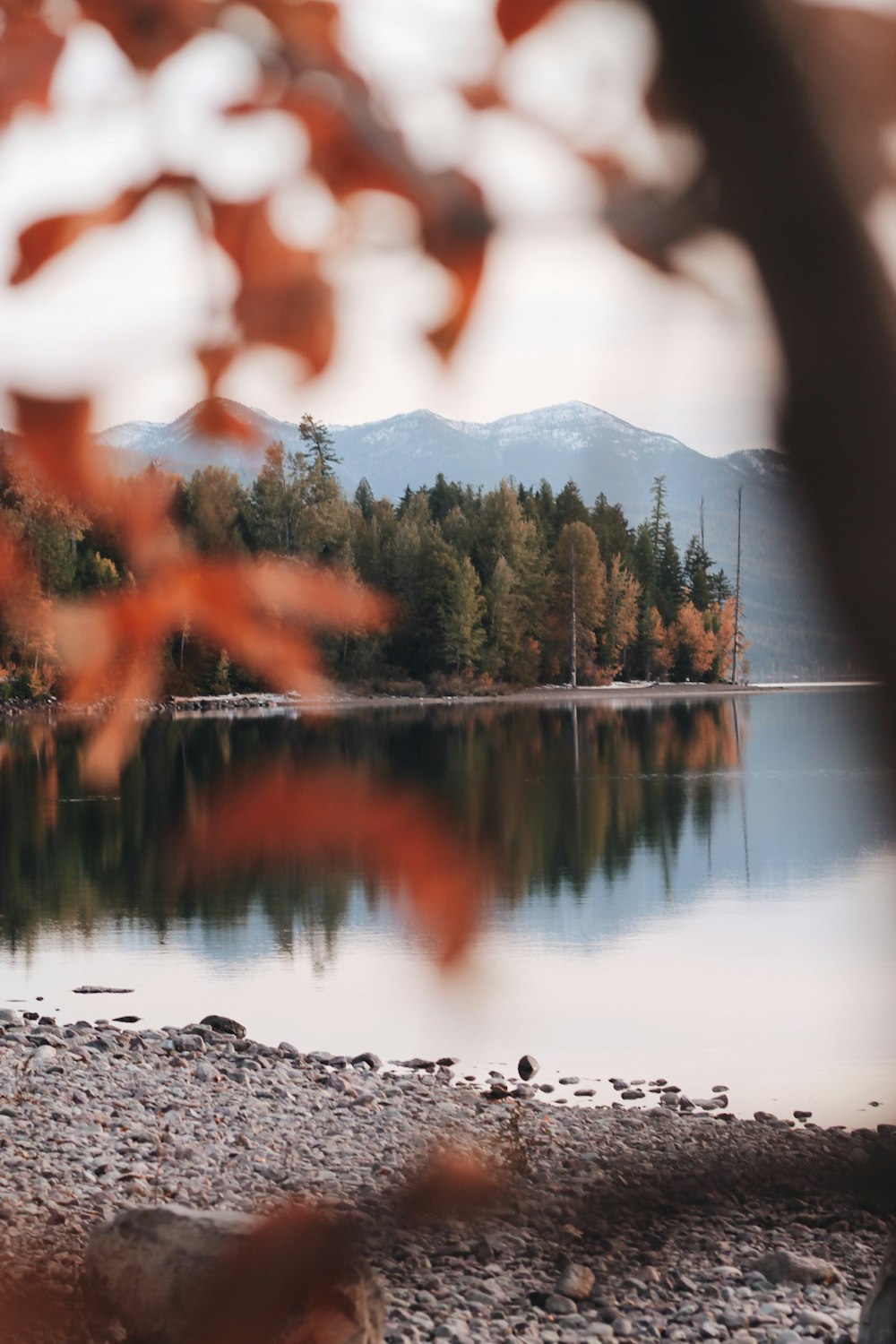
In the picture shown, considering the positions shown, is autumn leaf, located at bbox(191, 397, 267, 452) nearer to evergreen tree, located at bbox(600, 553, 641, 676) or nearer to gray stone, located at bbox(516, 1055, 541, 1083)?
evergreen tree, located at bbox(600, 553, 641, 676)

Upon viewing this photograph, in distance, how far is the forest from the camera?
3.47 ft

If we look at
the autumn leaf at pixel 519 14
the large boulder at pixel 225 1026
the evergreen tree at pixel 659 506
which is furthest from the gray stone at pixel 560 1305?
the large boulder at pixel 225 1026

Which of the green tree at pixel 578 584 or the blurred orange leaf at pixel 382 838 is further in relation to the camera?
the green tree at pixel 578 584

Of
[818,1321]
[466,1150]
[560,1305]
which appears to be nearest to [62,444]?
[466,1150]

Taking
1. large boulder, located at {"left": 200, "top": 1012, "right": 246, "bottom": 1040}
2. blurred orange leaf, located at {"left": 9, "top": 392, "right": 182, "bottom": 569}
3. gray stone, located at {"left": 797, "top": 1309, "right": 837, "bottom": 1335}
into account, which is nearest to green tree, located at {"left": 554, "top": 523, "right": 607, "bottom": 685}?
blurred orange leaf, located at {"left": 9, "top": 392, "right": 182, "bottom": 569}

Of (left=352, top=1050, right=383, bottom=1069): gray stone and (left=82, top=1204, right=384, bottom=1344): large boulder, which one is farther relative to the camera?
(left=352, top=1050, right=383, bottom=1069): gray stone

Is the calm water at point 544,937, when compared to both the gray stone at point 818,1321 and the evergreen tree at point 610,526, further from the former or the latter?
the evergreen tree at point 610,526

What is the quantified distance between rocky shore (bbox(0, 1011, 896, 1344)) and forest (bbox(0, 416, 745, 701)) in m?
0.40

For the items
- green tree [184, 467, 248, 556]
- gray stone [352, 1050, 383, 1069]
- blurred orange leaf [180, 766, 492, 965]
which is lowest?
gray stone [352, 1050, 383, 1069]

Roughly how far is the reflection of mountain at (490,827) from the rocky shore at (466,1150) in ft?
1.08

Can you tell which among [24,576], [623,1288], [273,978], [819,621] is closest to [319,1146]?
[623,1288]

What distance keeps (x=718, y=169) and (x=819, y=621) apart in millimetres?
245

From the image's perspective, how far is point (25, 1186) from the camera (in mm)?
5035

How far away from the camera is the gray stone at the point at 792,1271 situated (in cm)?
424
